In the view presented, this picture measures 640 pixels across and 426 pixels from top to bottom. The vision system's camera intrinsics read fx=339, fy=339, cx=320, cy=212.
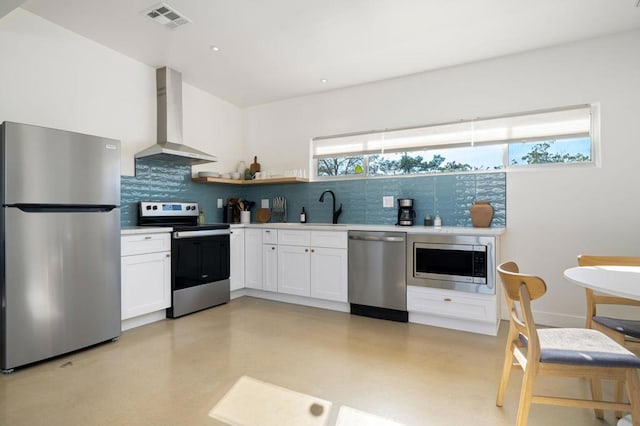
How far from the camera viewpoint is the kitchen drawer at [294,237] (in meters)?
3.93

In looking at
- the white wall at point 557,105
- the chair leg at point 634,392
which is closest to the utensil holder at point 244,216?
the white wall at point 557,105

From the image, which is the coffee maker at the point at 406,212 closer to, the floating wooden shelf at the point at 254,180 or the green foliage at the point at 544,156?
the green foliage at the point at 544,156

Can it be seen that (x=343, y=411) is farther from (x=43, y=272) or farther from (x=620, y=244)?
(x=620, y=244)

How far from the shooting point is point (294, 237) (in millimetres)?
4012

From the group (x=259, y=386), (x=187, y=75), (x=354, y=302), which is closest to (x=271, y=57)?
(x=187, y=75)

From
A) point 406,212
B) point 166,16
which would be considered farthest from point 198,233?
point 406,212

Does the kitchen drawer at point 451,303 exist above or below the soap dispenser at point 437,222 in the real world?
below

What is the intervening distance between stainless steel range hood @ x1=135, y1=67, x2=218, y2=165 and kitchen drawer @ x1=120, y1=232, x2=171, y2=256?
3.07 ft

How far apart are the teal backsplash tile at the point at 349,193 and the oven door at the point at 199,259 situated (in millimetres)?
658

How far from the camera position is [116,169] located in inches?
113

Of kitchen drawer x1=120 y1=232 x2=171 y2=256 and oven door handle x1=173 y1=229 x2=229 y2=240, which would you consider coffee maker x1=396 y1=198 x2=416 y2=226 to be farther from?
kitchen drawer x1=120 y1=232 x2=171 y2=256

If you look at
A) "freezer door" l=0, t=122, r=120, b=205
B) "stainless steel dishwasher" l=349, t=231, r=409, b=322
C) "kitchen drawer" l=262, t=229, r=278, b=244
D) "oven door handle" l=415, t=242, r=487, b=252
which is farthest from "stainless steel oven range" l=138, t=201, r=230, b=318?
"oven door handle" l=415, t=242, r=487, b=252

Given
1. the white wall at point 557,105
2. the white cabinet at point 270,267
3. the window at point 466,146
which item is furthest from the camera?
the white cabinet at point 270,267

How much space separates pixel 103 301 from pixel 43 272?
49 centimetres
